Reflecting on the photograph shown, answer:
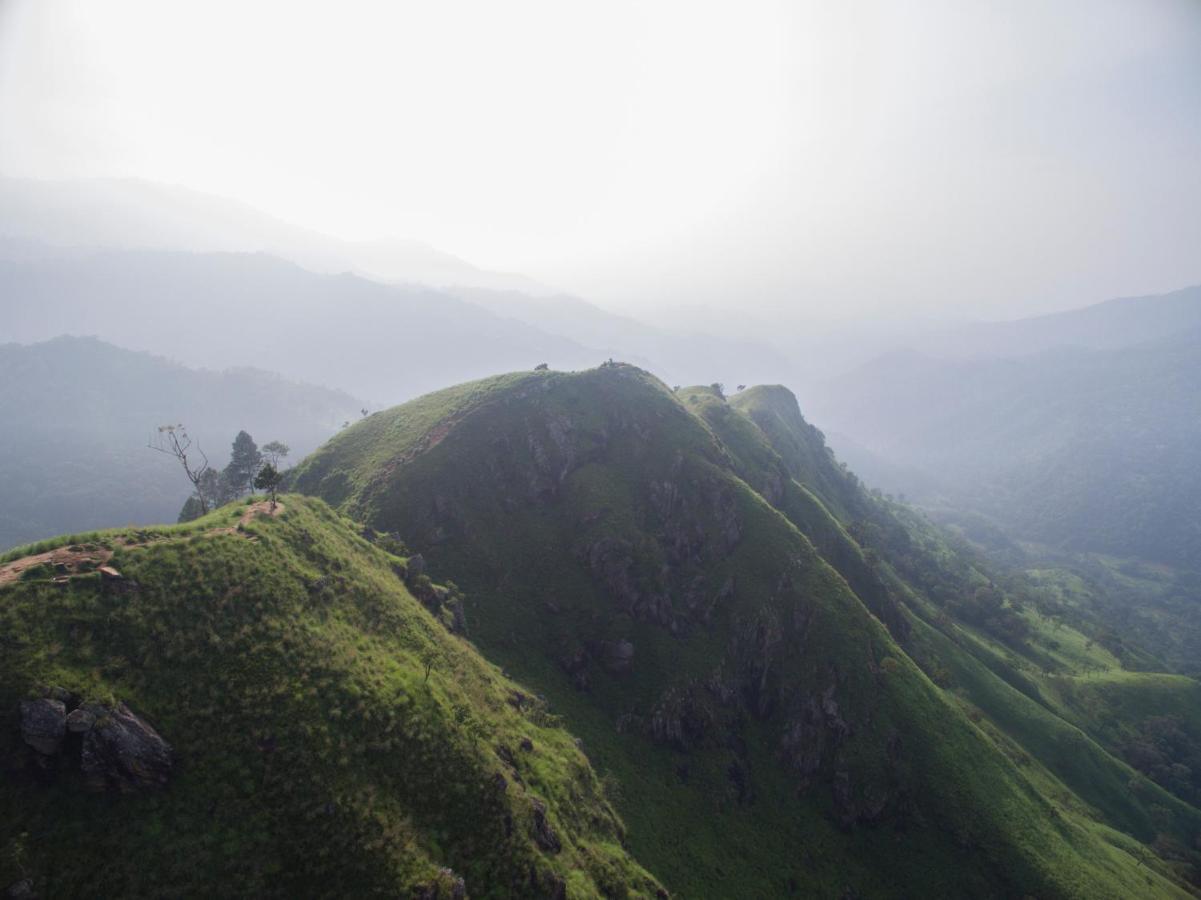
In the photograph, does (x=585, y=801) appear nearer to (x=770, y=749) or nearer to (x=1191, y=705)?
(x=770, y=749)

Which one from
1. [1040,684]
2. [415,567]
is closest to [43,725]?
[415,567]

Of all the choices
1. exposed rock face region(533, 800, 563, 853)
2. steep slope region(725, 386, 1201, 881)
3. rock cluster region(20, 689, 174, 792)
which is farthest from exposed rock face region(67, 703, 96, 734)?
steep slope region(725, 386, 1201, 881)

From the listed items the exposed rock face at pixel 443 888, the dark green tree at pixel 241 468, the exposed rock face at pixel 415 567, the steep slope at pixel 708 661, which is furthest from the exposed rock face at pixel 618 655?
the dark green tree at pixel 241 468

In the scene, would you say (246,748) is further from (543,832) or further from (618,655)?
(618,655)

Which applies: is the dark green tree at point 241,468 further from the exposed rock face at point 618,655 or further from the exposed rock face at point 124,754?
the exposed rock face at point 124,754

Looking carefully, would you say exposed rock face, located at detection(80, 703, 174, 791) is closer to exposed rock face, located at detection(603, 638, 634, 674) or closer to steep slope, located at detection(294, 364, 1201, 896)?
steep slope, located at detection(294, 364, 1201, 896)

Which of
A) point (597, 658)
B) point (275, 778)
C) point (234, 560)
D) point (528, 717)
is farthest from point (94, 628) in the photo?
point (597, 658)
